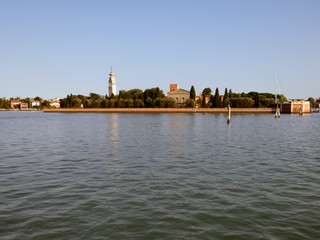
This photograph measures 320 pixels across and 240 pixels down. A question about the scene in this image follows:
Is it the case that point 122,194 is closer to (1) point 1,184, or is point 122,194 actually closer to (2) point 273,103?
(1) point 1,184

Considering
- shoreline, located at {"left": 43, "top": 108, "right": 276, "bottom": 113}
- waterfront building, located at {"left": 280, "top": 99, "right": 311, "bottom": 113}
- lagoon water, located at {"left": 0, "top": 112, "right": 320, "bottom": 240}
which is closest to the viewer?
lagoon water, located at {"left": 0, "top": 112, "right": 320, "bottom": 240}

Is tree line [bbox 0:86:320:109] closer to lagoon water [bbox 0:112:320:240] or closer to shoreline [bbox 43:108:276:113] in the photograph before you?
shoreline [bbox 43:108:276:113]

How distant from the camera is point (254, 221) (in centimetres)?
848

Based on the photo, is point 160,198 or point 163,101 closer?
point 160,198

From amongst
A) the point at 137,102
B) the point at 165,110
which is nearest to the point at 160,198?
the point at 165,110

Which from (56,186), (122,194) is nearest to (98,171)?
(56,186)

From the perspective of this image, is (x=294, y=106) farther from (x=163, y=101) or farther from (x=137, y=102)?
(x=137, y=102)

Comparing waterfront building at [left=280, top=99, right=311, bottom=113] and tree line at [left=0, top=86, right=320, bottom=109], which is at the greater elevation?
tree line at [left=0, top=86, right=320, bottom=109]

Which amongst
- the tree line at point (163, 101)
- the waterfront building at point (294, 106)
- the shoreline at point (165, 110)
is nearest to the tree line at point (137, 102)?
the tree line at point (163, 101)

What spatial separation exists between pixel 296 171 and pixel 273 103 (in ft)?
451

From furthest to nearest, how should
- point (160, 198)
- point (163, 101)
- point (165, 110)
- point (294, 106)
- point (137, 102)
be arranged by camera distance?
point (137, 102)
point (163, 101)
point (165, 110)
point (294, 106)
point (160, 198)

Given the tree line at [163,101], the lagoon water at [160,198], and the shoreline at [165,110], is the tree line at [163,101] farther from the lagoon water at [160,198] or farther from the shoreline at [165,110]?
the lagoon water at [160,198]

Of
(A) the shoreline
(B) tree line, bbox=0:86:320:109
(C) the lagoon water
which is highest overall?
(B) tree line, bbox=0:86:320:109

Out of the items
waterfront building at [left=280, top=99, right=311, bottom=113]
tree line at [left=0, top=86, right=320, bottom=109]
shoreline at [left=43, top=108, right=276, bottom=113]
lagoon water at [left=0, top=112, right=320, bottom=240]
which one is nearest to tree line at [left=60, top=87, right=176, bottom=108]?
tree line at [left=0, top=86, right=320, bottom=109]
